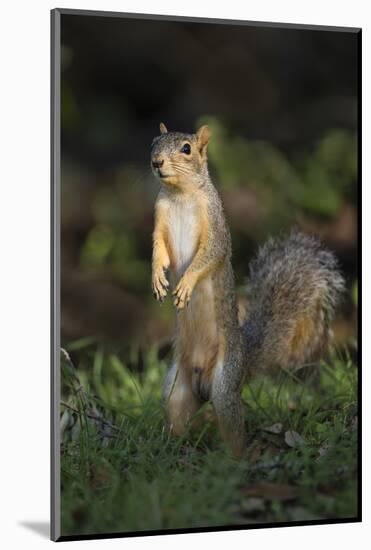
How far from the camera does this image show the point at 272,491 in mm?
5219

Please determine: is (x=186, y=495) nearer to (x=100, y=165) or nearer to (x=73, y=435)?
(x=73, y=435)

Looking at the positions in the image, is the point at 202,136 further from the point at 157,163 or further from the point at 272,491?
the point at 272,491

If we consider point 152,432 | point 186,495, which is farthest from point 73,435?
point 186,495

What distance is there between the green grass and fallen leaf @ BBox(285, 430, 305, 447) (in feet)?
0.06

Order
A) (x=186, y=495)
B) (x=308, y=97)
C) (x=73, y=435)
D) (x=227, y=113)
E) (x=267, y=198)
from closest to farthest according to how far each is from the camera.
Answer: (x=186, y=495), (x=73, y=435), (x=308, y=97), (x=227, y=113), (x=267, y=198)

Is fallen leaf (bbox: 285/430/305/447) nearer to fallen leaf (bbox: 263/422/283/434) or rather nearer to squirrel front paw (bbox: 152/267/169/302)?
fallen leaf (bbox: 263/422/283/434)

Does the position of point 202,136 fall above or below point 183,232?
above

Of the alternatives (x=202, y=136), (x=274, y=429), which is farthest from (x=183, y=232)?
(x=274, y=429)

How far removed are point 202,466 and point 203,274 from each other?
0.88 m

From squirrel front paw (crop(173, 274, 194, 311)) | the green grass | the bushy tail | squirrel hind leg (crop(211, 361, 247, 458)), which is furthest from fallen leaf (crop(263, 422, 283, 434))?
squirrel front paw (crop(173, 274, 194, 311))

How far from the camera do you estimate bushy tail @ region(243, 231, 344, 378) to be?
603 cm

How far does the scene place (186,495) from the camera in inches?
199

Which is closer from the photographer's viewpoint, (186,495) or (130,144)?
(186,495)

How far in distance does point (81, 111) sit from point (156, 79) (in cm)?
44
